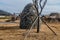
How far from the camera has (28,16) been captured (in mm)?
14648

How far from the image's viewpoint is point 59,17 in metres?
23.7

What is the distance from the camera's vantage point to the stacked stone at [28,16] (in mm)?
14539

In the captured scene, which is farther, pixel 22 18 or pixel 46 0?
pixel 22 18

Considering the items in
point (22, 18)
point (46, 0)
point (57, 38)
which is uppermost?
point (46, 0)

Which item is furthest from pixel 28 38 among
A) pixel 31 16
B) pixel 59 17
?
pixel 59 17

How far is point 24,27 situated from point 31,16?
0.97m

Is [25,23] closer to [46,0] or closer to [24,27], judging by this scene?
[24,27]

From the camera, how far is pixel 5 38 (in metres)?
10.8

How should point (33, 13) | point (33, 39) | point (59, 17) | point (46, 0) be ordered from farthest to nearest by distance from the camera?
point (59, 17) → point (33, 13) → point (46, 0) → point (33, 39)

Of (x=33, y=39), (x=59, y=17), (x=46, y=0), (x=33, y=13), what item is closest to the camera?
(x=33, y=39)

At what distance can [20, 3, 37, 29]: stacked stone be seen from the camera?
14.5 metres

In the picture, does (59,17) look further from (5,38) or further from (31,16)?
(5,38)

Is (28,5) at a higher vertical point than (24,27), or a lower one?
higher

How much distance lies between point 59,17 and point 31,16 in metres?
9.65
